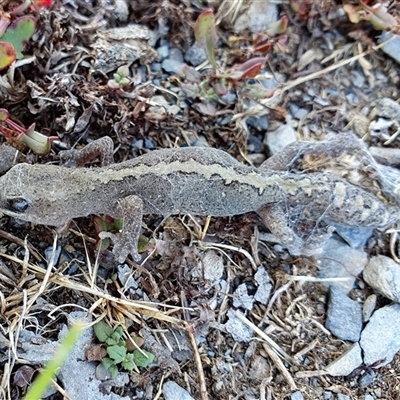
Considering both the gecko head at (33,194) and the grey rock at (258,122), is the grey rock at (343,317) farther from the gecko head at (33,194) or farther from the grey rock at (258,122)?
the gecko head at (33,194)

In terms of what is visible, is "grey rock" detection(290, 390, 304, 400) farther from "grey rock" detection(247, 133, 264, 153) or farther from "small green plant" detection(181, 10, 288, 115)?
"small green plant" detection(181, 10, 288, 115)

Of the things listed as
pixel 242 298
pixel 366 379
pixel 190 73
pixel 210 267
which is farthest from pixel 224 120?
pixel 366 379

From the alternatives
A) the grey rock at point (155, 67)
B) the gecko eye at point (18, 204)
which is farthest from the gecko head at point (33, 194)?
the grey rock at point (155, 67)

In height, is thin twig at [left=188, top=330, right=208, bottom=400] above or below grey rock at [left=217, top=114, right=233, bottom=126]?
below

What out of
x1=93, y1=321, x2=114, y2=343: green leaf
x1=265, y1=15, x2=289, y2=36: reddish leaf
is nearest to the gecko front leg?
x1=93, y1=321, x2=114, y2=343: green leaf

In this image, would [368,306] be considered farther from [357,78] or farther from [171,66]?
[171,66]

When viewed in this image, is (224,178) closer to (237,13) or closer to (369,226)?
(369,226)
